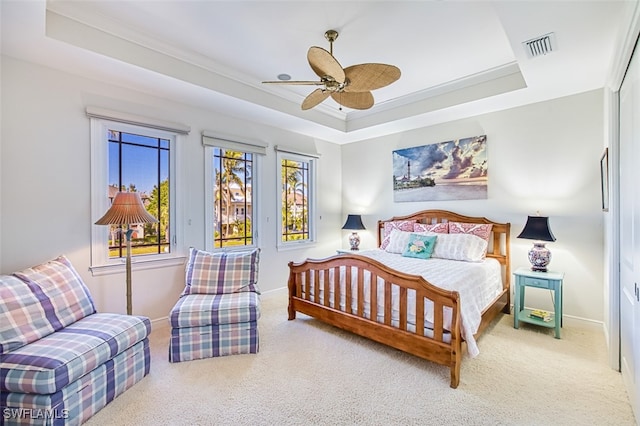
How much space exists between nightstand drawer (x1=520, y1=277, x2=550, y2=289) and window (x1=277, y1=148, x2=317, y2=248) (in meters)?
3.04

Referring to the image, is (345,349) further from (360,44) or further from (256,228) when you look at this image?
(360,44)

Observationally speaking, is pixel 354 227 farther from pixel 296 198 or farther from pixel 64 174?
pixel 64 174

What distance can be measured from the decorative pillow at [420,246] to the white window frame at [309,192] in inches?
68.9

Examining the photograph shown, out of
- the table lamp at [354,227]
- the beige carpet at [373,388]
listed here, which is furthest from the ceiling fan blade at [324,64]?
the table lamp at [354,227]

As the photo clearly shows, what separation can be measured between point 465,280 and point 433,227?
5.10 feet

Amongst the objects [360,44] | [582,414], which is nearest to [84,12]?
[360,44]

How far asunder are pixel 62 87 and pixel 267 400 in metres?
3.27

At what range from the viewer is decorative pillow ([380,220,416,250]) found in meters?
4.44

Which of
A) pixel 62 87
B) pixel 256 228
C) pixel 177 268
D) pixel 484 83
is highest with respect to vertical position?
pixel 484 83

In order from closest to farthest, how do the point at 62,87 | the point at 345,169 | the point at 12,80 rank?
the point at 12,80
the point at 62,87
the point at 345,169

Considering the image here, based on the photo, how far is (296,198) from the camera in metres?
4.98

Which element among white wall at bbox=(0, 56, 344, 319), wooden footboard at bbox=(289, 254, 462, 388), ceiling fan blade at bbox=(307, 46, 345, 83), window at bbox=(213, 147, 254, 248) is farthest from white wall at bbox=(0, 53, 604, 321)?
ceiling fan blade at bbox=(307, 46, 345, 83)

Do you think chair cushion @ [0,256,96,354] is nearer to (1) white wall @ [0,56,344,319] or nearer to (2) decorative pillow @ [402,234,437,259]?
(1) white wall @ [0,56,344,319]

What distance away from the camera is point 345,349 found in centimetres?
275
